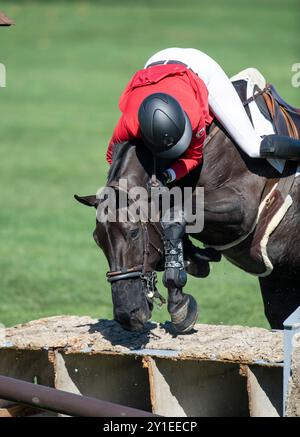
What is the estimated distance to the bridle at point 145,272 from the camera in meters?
5.32

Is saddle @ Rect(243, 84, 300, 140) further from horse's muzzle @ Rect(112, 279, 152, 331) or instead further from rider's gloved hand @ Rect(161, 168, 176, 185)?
horse's muzzle @ Rect(112, 279, 152, 331)

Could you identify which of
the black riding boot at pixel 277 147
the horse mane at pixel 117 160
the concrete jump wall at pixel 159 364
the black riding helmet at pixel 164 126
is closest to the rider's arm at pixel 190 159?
the black riding helmet at pixel 164 126

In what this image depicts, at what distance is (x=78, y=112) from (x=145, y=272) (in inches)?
616

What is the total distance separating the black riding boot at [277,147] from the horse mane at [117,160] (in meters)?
0.83

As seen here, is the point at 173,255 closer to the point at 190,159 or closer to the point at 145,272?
the point at 145,272

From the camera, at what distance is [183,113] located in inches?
211

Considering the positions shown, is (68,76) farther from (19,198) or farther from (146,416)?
(146,416)

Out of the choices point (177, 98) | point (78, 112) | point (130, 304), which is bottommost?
point (130, 304)

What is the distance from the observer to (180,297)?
546 centimetres

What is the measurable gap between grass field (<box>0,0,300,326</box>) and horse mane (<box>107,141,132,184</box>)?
9.63 feet

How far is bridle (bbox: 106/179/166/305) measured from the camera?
17.5ft

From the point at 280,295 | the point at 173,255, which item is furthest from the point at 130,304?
the point at 280,295

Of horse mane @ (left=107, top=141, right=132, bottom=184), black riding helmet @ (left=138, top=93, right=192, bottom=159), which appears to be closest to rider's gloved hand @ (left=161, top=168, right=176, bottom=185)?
black riding helmet @ (left=138, top=93, right=192, bottom=159)

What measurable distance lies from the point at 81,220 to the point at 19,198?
1.57 meters
